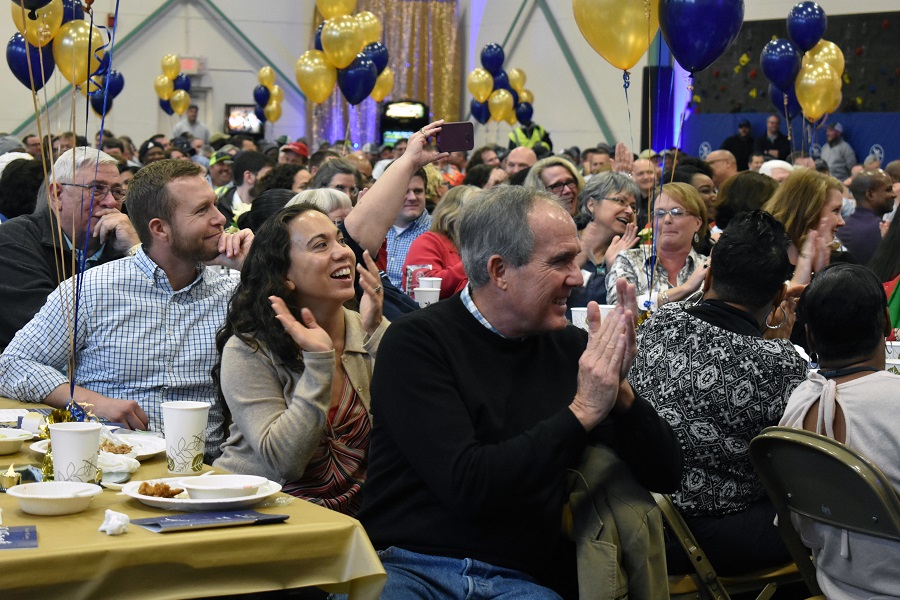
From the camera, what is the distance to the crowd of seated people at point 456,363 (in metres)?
2.27

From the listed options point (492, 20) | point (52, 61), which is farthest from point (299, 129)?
point (52, 61)

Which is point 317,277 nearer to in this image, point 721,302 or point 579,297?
point 721,302

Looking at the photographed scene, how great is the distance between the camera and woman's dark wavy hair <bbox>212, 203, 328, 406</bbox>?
277 cm

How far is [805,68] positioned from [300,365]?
297 inches

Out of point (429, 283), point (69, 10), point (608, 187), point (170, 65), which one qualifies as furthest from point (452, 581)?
point (170, 65)

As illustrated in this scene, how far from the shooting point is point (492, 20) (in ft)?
63.2

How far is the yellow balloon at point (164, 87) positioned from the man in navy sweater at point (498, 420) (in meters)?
16.4

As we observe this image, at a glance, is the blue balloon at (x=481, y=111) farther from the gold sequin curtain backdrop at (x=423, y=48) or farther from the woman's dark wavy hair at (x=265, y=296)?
the woman's dark wavy hair at (x=265, y=296)

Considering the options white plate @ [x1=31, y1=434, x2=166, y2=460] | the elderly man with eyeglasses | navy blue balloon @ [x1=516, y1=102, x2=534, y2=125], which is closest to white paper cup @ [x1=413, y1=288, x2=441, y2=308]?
the elderly man with eyeglasses

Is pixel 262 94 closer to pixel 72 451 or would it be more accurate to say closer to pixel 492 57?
pixel 492 57

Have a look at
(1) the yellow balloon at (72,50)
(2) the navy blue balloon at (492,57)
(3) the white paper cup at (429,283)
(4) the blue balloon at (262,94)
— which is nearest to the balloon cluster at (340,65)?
(1) the yellow balloon at (72,50)

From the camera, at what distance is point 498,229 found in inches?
95.7

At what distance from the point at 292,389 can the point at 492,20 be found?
17.3m

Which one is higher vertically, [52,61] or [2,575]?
[52,61]
